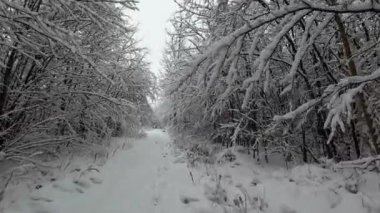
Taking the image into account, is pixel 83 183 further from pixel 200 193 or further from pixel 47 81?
pixel 200 193

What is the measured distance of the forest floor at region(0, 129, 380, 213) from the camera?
450 cm

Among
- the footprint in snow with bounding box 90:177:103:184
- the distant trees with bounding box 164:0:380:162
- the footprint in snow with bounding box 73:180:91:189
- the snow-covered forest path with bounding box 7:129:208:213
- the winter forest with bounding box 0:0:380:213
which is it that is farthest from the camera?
the footprint in snow with bounding box 90:177:103:184

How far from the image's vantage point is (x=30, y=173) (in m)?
5.58

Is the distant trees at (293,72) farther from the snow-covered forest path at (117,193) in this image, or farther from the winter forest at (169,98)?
the snow-covered forest path at (117,193)

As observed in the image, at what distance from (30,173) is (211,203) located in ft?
10.9

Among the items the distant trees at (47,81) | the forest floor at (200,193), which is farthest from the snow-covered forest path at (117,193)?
the distant trees at (47,81)

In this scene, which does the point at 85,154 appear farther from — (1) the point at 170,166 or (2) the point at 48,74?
(2) the point at 48,74

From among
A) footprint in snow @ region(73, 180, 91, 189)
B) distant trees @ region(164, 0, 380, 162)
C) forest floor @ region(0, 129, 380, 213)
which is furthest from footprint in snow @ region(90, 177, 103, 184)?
distant trees @ region(164, 0, 380, 162)

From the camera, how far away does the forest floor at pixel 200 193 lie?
14.8ft

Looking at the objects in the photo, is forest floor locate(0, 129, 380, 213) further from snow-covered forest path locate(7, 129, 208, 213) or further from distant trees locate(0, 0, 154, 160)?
distant trees locate(0, 0, 154, 160)

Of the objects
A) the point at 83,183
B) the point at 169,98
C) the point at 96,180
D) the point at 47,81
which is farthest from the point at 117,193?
the point at 47,81

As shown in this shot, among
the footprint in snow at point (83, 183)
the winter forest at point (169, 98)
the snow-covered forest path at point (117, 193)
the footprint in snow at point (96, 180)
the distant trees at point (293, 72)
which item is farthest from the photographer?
the footprint in snow at point (96, 180)

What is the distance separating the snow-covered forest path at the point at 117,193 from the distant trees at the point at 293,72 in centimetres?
173

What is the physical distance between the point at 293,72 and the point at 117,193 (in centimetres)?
394
